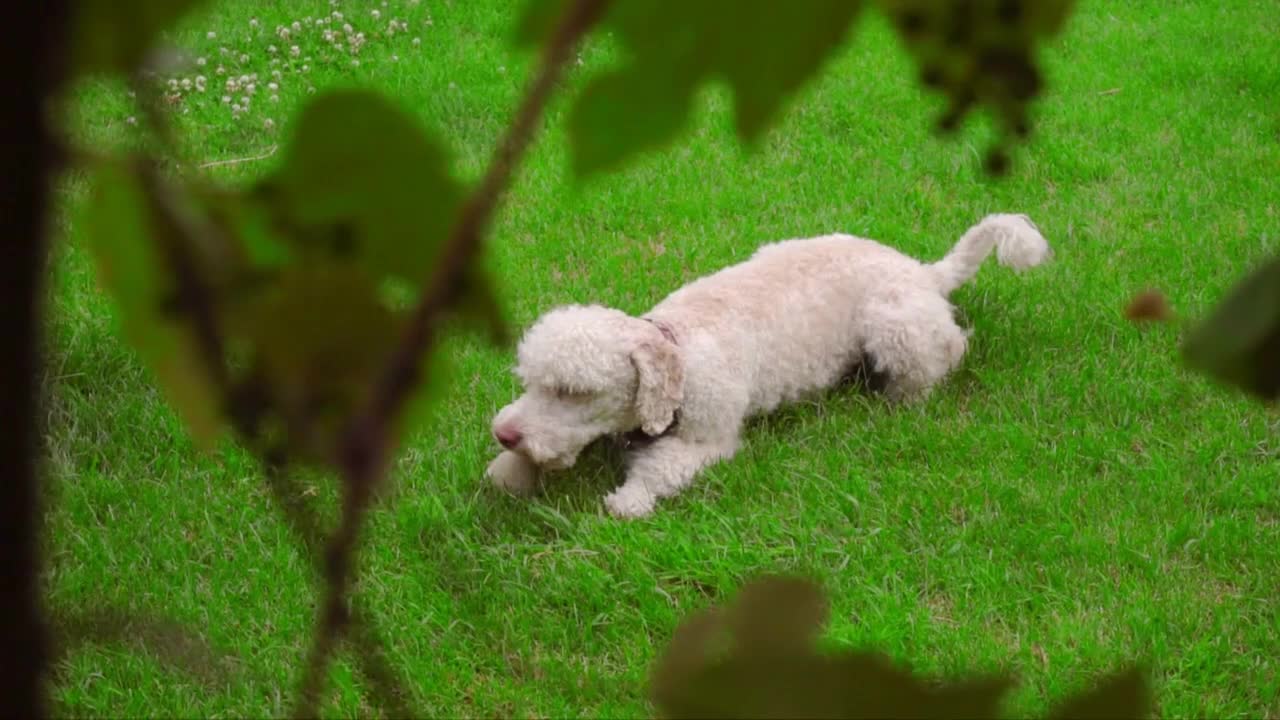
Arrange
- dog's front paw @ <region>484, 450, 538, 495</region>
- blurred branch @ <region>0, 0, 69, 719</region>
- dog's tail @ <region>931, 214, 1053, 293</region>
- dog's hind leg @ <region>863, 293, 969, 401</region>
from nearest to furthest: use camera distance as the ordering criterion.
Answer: blurred branch @ <region>0, 0, 69, 719</region>, dog's front paw @ <region>484, 450, 538, 495</region>, dog's hind leg @ <region>863, 293, 969, 401</region>, dog's tail @ <region>931, 214, 1053, 293</region>

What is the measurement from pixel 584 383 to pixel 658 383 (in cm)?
17

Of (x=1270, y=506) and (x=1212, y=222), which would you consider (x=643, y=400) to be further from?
(x=1212, y=222)

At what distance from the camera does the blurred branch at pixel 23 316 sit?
0.77ft

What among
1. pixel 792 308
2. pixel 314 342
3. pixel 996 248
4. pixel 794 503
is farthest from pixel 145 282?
pixel 996 248

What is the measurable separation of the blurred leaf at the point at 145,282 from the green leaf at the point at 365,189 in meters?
0.03

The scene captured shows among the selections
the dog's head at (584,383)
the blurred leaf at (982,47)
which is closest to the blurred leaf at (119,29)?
the blurred leaf at (982,47)

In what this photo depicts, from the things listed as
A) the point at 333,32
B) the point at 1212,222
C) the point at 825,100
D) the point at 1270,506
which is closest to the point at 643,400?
the point at 1270,506

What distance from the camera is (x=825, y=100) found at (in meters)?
4.99

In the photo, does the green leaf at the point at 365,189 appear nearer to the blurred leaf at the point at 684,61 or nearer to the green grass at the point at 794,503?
the blurred leaf at the point at 684,61

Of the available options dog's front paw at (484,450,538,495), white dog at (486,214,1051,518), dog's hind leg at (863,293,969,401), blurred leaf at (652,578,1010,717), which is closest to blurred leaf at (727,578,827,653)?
blurred leaf at (652,578,1010,717)

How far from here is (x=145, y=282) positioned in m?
0.28

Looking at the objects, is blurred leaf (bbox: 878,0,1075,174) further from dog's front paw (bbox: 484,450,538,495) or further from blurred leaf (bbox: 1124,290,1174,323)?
dog's front paw (bbox: 484,450,538,495)

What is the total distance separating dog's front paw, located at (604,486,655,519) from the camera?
8.81 ft

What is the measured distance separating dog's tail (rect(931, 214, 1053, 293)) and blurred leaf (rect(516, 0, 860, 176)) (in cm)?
310
